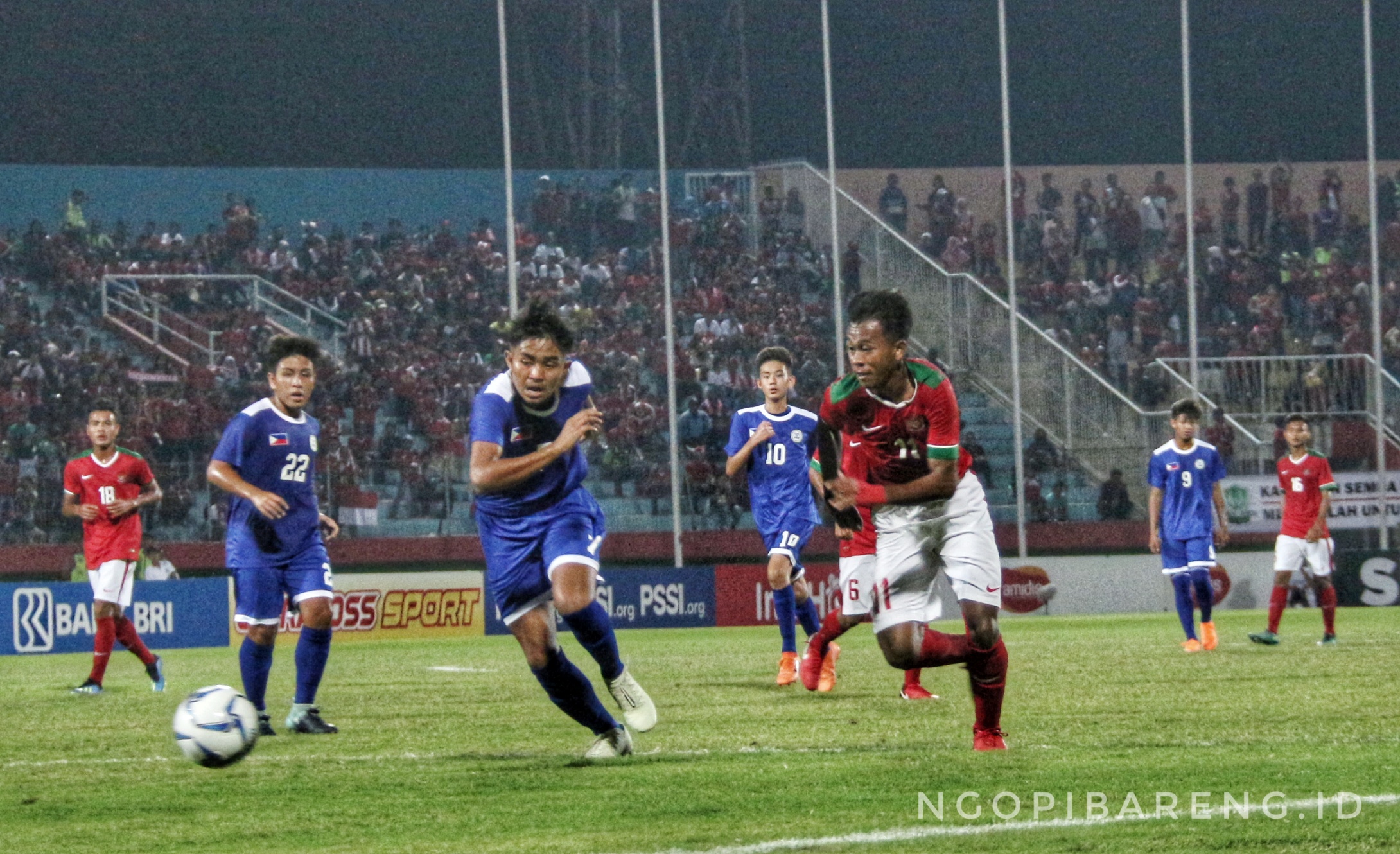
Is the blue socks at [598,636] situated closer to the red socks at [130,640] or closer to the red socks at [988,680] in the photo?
the red socks at [988,680]

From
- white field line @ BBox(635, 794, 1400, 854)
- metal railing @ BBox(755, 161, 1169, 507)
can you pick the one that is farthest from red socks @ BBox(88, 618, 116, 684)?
metal railing @ BBox(755, 161, 1169, 507)

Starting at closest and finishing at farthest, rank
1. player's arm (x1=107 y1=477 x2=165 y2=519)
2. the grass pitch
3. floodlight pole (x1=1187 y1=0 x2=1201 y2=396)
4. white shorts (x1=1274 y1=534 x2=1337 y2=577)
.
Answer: the grass pitch
player's arm (x1=107 y1=477 x2=165 y2=519)
white shorts (x1=1274 y1=534 x2=1337 y2=577)
floodlight pole (x1=1187 y1=0 x2=1201 y2=396)

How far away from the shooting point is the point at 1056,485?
2792cm

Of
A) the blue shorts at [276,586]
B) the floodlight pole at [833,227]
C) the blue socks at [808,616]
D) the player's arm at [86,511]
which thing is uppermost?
the floodlight pole at [833,227]

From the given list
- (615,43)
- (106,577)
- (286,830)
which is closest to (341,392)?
(615,43)

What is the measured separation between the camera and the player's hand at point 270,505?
9297 millimetres

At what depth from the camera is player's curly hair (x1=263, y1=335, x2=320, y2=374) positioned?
10.0 metres

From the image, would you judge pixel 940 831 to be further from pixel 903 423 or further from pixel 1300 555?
pixel 1300 555

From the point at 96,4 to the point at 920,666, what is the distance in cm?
2858

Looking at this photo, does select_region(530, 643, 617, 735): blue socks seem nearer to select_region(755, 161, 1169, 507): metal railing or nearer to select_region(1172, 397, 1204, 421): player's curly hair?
select_region(1172, 397, 1204, 421): player's curly hair

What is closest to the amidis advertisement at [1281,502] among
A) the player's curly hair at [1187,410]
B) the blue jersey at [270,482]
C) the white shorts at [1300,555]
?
the white shorts at [1300,555]

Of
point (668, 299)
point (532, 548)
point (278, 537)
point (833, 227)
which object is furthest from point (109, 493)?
point (833, 227)

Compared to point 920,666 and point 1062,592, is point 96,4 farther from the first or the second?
point 920,666

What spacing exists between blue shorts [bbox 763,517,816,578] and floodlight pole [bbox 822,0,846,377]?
14.1 meters
